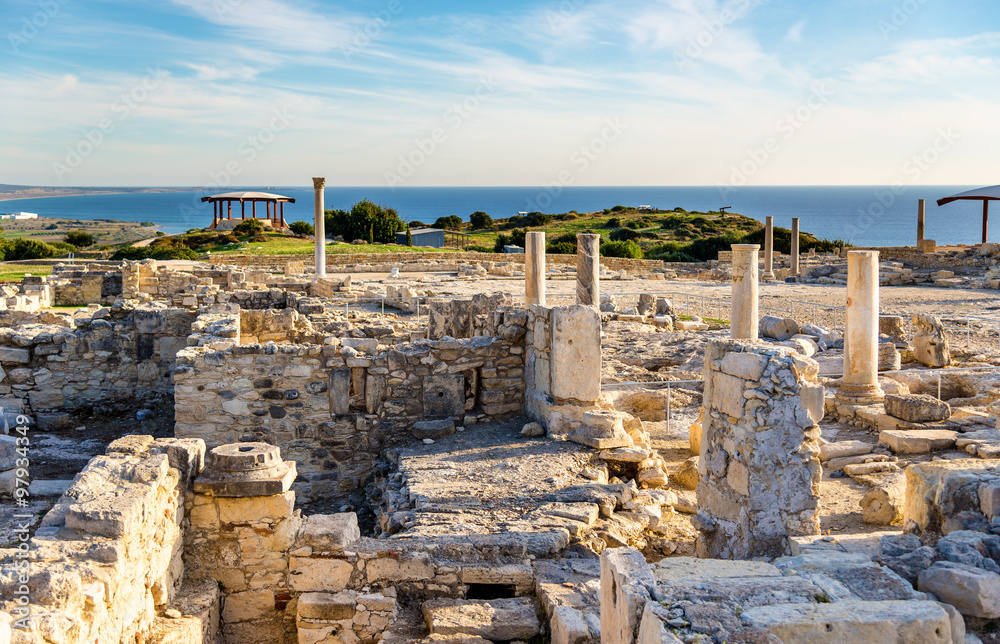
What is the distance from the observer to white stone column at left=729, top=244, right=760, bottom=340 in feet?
38.8

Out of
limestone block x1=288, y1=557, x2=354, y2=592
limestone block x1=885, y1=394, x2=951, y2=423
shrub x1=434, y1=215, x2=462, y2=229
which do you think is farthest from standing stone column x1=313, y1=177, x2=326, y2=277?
shrub x1=434, y1=215, x2=462, y2=229

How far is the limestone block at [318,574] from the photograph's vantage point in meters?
5.41

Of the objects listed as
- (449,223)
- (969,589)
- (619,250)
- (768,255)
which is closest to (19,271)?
(768,255)

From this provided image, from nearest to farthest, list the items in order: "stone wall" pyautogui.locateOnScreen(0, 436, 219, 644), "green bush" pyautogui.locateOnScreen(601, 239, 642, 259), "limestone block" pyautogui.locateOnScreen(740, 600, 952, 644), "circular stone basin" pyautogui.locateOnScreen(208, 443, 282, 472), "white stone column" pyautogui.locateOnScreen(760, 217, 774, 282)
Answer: "limestone block" pyautogui.locateOnScreen(740, 600, 952, 644) < "stone wall" pyautogui.locateOnScreen(0, 436, 219, 644) < "circular stone basin" pyautogui.locateOnScreen(208, 443, 282, 472) < "white stone column" pyautogui.locateOnScreen(760, 217, 774, 282) < "green bush" pyautogui.locateOnScreen(601, 239, 642, 259)

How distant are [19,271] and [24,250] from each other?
11.5m

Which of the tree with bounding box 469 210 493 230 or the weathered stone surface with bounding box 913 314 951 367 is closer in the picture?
the weathered stone surface with bounding box 913 314 951 367

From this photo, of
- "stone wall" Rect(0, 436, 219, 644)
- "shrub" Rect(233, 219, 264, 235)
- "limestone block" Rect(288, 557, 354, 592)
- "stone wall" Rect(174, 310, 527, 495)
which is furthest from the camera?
"shrub" Rect(233, 219, 264, 235)

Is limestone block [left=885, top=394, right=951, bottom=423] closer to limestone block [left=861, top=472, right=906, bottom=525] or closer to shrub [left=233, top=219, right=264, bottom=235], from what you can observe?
limestone block [left=861, top=472, right=906, bottom=525]

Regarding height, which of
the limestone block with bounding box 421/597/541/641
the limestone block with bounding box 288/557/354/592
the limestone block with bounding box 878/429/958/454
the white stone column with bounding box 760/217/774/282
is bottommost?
the limestone block with bounding box 421/597/541/641

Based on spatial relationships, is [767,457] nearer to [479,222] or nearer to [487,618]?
[487,618]

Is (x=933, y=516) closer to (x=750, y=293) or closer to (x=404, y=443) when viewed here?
(x=404, y=443)

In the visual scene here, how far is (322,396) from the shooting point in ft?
27.4

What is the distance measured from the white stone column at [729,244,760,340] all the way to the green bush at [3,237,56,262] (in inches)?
1364

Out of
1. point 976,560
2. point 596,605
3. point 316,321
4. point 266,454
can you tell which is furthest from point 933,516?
point 316,321
